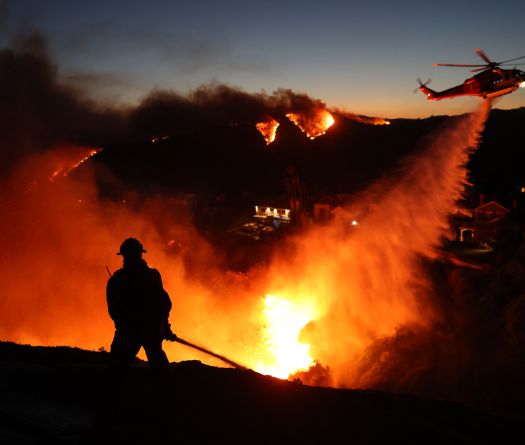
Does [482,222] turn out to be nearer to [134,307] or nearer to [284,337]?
[284,337]

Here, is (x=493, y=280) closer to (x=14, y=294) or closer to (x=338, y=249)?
(x=338, y=249)

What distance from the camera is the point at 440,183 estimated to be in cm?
3478

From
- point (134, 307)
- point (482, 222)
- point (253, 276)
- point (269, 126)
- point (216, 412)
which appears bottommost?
point (216, 412)

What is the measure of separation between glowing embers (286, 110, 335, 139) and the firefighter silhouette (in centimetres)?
1735

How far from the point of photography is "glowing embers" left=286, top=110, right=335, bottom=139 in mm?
21317

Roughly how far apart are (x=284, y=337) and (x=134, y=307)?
24.3m

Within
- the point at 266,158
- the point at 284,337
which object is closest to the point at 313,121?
the point at 284,337

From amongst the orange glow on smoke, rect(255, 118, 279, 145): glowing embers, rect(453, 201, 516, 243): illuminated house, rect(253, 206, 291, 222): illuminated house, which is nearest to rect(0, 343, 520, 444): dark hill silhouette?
the orange glow on smoke

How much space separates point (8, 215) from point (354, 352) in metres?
21.3

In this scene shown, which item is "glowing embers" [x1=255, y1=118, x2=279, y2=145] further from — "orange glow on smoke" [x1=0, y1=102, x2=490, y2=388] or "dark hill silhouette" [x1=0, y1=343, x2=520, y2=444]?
"dark hill silhouette" [x1=0, y1=343, x2=520, y2=444]

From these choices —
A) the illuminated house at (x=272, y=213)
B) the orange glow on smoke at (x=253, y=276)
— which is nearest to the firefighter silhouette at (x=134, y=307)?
the orange glow on smoke at (x=253, y=276)

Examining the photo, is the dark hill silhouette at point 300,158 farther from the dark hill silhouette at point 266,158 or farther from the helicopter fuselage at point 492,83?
the helicopter fuselage at point 492,83

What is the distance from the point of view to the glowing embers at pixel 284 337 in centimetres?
2420

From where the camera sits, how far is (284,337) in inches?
1089
